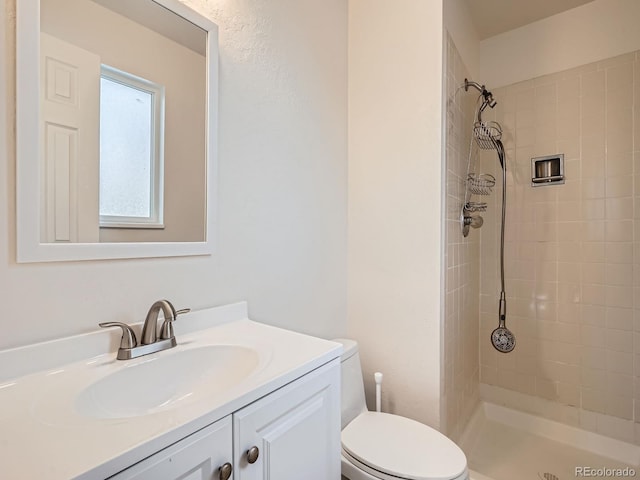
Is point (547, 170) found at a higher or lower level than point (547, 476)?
higher

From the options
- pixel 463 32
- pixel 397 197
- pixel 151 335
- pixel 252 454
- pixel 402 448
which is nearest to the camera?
pixel 252 454

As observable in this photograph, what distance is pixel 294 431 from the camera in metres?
0.79

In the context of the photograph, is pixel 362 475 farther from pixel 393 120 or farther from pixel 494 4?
pixel 494 4

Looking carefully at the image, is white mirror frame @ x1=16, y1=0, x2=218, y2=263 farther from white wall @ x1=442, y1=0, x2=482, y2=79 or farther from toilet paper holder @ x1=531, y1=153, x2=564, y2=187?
toilet paper holder @ x1=531, y1=153, x2=564, y2=187

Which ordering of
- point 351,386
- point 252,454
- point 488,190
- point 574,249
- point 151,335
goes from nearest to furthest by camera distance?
point 252,454
point 151,335
point 351,386
point 574,249
point 488,190

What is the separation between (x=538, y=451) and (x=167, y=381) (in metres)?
2.23

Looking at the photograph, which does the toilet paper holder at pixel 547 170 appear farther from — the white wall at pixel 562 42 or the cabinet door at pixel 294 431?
the cabinet door at pixel 294 431

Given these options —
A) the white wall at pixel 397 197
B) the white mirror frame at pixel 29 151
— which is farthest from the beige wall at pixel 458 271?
the white mirror frame at pixel 29 151

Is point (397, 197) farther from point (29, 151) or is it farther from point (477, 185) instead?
point (29, 151)

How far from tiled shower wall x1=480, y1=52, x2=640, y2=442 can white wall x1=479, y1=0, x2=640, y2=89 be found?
0.24ft

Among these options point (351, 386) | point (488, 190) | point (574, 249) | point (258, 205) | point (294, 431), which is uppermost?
point (488, 190)

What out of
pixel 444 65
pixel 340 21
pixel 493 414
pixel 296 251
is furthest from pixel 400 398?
→ pixel 340 21

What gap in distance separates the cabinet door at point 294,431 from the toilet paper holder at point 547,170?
6.72 feet

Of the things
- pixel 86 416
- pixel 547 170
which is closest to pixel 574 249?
pixel 547 170
